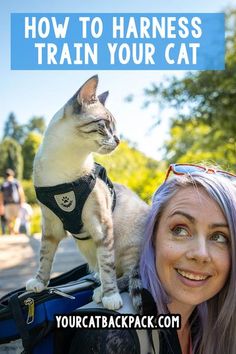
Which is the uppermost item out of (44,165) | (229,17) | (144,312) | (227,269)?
(229,17)

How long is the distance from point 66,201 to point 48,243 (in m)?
0.28

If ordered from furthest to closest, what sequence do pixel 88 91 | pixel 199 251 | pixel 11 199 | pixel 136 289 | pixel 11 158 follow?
pixel 11 158, pixel 11 199, pixel 88 91, pixel 136 289, pixel 199 251

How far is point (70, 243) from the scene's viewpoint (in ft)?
18.3

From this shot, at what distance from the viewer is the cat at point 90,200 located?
154cm

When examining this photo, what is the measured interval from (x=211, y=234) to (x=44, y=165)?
26.0 inches

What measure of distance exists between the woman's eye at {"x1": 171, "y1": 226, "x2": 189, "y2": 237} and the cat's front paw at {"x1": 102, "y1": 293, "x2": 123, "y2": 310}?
30 centimetres

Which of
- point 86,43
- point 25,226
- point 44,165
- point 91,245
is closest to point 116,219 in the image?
point 91,245

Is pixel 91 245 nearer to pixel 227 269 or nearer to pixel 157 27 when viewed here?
pixel 227 269

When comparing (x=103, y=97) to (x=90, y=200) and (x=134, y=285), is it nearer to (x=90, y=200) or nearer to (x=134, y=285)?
(x=90, y=200)

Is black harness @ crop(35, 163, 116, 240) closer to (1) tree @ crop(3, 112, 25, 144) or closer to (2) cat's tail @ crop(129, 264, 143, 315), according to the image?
(2) cat's tail @ crop(129, 264, 143, 315)

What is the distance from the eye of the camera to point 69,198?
4.83 ft

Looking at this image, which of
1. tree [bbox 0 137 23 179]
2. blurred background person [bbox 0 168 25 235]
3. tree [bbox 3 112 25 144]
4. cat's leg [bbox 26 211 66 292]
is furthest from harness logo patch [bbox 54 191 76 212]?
tree [bbox 3 112 25 144]

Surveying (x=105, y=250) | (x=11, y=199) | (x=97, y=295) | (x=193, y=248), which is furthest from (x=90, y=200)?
(x=11, y=199)

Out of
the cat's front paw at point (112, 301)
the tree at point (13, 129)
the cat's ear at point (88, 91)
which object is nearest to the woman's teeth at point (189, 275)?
the cat's front paw at point (112, 301)
